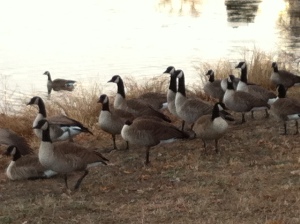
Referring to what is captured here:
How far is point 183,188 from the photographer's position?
8.59m

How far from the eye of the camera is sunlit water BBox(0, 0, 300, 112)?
79.3 ft

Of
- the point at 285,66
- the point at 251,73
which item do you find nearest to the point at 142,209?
the point at 251,73

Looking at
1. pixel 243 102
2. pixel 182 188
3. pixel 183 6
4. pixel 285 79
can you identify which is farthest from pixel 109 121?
pixel 183 6

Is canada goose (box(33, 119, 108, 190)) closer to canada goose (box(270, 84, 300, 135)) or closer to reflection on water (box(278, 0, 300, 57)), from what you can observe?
canada goose (box(270, 84, 300, 135))

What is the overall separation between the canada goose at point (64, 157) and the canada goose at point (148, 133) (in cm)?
111

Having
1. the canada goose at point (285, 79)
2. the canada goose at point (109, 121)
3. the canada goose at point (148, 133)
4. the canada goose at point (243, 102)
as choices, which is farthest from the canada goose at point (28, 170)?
the canada goose at point (285, 79)

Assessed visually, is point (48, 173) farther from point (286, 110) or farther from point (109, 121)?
point (286, 110)

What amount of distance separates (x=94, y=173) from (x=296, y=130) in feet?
14.1

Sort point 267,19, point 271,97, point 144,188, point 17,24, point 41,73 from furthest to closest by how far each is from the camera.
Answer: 1. point 267,19
2. point 17,24
3. point 41,73
4. point 271,97
5. point 144,188

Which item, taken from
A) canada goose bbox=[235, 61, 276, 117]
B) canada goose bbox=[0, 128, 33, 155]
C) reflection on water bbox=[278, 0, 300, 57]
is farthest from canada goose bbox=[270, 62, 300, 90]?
reflection on water bbox=[278, 0, 300, 57]

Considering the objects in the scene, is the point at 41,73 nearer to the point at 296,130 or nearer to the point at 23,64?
the point at 23,64

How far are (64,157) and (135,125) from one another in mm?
1739

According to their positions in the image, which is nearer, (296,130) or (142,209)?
(142,209)

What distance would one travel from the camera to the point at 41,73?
79.9 feet
